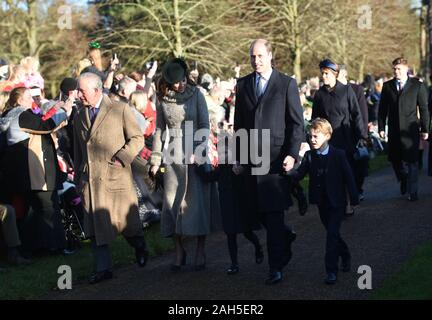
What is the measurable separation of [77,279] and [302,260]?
2.34 m

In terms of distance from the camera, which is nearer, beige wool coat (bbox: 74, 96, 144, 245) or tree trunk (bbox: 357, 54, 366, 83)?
beige wool coat (bbox: 74, 96, 144, 245)

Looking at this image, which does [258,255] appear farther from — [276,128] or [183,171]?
[276,128]

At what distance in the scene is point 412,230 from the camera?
10609 millimetres

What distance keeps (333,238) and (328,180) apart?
574 millimetres

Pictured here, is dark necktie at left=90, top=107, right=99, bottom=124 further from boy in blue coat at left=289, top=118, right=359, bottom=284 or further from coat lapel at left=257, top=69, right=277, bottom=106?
boy in blue coat at left=289, top=118, right=359, bottom=284

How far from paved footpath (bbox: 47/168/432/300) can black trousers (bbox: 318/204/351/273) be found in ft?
0.60

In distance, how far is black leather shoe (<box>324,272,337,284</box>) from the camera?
785 cm

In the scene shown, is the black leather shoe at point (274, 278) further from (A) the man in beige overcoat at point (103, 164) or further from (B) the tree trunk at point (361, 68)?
(B) the tree trunk at point (361, 68)

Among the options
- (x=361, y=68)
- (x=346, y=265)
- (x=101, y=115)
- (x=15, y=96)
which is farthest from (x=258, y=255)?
(x=361, y=68)

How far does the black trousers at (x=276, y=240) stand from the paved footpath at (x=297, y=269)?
0.64ft

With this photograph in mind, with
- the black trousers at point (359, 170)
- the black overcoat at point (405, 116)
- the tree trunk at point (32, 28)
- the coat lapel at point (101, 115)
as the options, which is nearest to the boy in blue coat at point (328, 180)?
the coat lapel at point (101, 115)

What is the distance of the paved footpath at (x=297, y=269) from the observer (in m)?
7.73

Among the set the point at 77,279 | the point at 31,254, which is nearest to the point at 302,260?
the point at 77,279

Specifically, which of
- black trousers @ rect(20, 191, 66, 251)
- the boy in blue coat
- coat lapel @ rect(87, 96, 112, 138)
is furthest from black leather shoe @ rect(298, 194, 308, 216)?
black trousers @ rect(20, 191, 66, 251)
